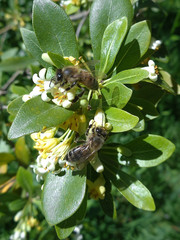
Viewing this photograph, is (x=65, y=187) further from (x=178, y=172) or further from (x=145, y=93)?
(x=178, y=172)

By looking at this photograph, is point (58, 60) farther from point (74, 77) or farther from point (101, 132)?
point (101, 132)

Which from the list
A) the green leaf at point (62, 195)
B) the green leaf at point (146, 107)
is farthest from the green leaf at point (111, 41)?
the green leaf at point (62, 195)

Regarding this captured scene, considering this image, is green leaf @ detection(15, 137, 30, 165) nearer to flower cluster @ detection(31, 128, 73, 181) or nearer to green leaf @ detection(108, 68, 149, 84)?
flower cluster @ detection(31, 128, 73, 181)

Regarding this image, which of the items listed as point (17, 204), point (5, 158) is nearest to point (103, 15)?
point (5, 158)

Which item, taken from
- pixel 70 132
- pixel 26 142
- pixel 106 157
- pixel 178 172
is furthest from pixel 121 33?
pixel 178 172

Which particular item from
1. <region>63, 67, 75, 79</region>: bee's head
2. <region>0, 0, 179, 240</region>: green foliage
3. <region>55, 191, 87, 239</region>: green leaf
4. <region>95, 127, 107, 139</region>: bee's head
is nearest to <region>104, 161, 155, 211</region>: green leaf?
<region>0, 0, 179, 240</region>: green foliage
